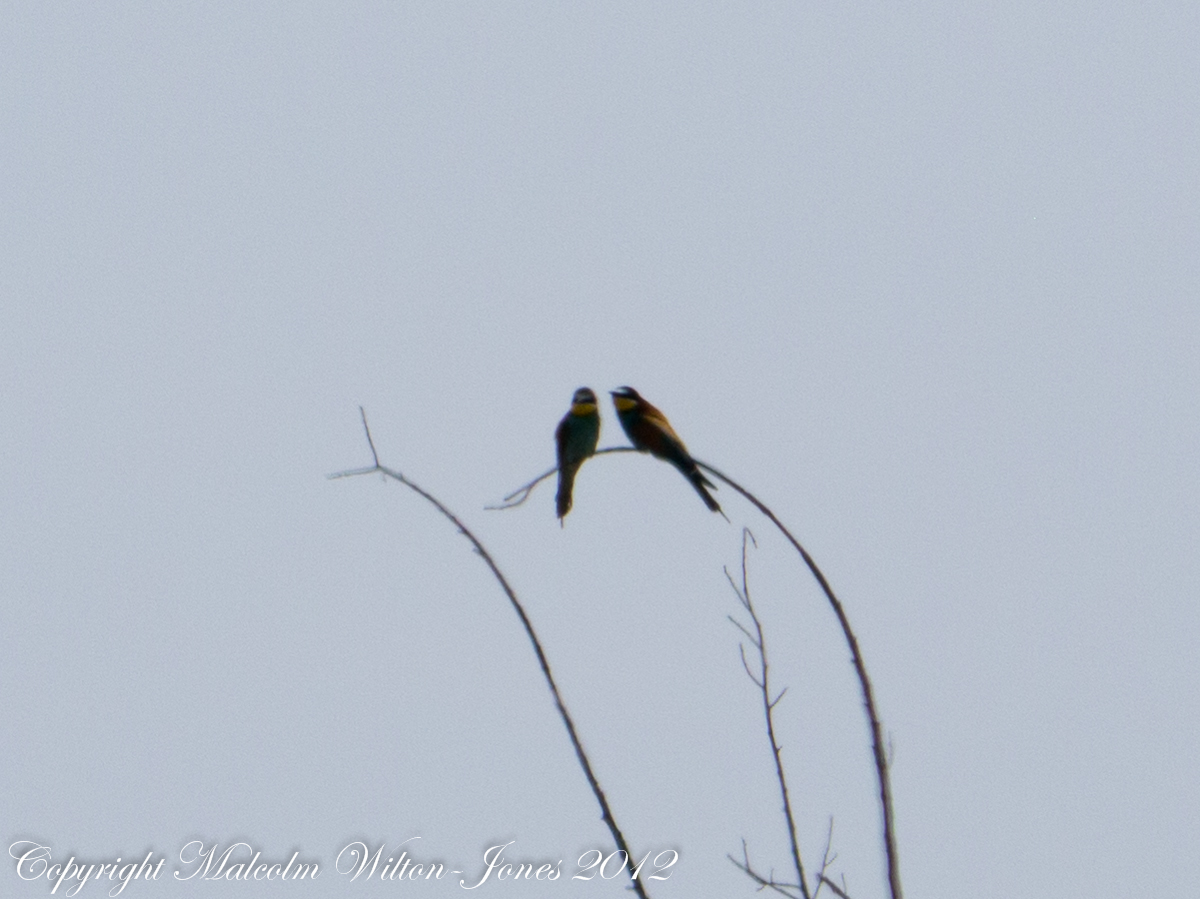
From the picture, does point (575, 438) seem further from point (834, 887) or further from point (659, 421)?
point (834, 887)

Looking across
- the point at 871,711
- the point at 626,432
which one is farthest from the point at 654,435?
the point at 871,711

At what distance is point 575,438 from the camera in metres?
7.32

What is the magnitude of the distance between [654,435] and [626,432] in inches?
40.5

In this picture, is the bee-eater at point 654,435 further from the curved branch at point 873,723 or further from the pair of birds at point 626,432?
the curved branch at point 873,723

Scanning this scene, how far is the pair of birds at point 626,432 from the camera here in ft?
21.1

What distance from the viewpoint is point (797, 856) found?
11.9 feet

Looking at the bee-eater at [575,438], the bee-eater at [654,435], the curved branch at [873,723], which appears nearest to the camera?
the curved branch at [873,723]

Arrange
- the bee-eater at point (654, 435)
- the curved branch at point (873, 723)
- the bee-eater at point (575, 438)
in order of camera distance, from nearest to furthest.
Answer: the curved branch at point (873, 723) < the bee-eater at point (654, 435) < the bee-eater at point (575, 438)

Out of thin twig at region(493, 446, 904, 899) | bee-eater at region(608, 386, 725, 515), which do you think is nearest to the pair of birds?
bee-eater at region(608, 386, 725, 515)

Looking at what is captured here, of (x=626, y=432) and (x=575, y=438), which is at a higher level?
(x=575, y=438)

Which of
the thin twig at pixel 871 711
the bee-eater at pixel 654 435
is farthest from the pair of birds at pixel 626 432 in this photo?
the thin twig at pixel 871 711

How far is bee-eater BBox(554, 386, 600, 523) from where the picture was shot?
6.66 metres

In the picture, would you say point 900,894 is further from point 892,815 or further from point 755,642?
point 755,642

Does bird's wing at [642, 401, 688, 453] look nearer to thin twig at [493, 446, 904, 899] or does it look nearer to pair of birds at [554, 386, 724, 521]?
pair of birds at [554, 386, 724, 521]
